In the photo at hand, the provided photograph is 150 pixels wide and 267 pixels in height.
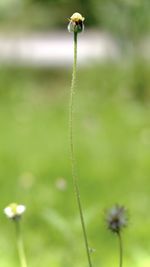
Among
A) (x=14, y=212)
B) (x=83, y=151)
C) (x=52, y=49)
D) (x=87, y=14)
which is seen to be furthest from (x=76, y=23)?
(x=87, y=14)

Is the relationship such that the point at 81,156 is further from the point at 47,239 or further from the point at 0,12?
the point at 0,12

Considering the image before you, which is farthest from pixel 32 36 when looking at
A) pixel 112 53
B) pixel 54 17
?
Answer: pixel 112 53

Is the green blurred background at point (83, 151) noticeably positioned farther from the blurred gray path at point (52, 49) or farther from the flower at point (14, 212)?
the flower at point (14, 212)

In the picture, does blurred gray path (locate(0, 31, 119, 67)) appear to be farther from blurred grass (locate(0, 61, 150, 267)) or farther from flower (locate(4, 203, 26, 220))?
flower (locate(4, 203, 26, 220))

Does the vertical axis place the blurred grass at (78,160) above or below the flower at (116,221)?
above

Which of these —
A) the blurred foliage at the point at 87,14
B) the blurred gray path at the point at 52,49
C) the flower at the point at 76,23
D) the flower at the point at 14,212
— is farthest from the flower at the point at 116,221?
the blurred gray path at the point at 52,49

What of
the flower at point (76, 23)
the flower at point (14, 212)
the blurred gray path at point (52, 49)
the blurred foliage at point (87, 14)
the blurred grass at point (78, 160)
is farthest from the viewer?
the blurred gray path at point (52, 49)
